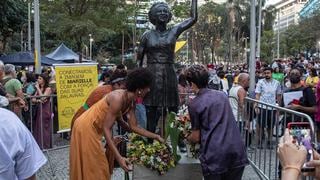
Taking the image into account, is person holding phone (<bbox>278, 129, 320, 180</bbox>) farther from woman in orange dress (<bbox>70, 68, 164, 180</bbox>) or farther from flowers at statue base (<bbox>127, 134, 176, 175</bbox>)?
flowers at statue base (<bbox>127, 134, 176, 175</bbox>)

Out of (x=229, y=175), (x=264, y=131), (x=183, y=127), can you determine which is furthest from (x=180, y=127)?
(x=264, y=131)

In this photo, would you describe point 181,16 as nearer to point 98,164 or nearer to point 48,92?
point 48,92

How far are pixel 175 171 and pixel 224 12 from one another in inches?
1851

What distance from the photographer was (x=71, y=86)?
8422 mm

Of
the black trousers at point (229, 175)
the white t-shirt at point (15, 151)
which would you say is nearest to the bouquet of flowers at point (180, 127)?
the black trousers at point (229, 175)

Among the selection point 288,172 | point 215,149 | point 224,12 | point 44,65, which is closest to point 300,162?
point 288,172

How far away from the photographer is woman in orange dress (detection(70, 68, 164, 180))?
4598 millimetres

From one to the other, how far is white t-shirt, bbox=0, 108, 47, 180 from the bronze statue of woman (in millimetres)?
3927

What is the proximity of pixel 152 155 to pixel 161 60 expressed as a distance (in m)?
1.55

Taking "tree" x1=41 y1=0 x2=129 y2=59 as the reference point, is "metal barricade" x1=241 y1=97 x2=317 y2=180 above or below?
below

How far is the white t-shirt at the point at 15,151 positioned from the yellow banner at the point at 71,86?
5.79m

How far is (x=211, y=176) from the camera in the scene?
4.37 m

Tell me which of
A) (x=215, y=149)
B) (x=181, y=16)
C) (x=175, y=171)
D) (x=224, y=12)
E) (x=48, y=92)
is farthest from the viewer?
(x=224, y=12)

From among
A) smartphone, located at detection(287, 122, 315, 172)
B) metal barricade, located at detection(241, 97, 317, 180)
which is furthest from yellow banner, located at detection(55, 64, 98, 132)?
smartphone, located at detection(287, 122, 315, 172)
